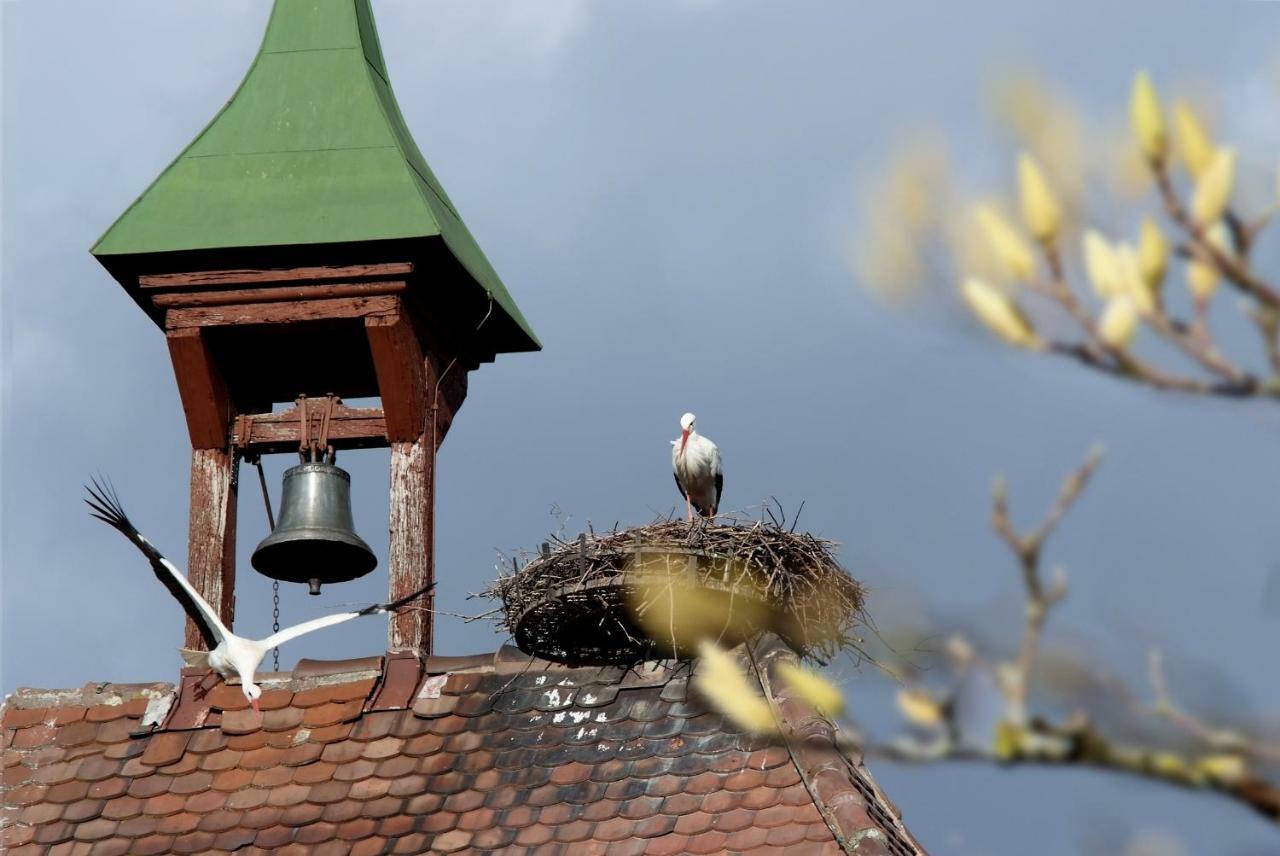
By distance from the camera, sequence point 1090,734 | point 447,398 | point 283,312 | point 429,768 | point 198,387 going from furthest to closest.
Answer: point 447,398
point 198,387
point 283,312
point 429,768
point 1090,734

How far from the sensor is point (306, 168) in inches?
432

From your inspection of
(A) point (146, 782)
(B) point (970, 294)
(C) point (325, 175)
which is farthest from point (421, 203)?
(B) point (970, 294)

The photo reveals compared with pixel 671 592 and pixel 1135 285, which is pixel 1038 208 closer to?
pixel 1135 285

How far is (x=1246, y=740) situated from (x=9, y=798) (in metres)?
8.15

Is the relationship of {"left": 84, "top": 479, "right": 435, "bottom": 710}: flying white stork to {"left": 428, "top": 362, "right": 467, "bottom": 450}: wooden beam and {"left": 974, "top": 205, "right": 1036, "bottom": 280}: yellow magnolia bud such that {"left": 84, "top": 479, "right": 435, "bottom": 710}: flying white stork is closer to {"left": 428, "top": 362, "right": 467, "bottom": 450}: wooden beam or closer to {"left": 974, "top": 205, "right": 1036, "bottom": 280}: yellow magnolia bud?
{"left": 428, "top": 362, "right": 467, "bottom": 450}: wooden beam

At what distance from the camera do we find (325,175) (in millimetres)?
10914

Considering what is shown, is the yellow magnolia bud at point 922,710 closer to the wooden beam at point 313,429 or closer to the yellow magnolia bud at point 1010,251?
the yellow magnolia bud at point 1010,251

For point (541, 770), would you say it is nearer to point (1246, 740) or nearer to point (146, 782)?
point (146, 782)

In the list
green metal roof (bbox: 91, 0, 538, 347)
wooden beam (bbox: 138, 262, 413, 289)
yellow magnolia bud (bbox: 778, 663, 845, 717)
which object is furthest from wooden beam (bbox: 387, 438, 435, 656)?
yellow magnolia bud (bbox: 778, 663, 845, 717)

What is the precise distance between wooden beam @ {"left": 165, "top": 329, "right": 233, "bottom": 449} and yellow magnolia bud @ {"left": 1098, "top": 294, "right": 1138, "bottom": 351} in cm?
900

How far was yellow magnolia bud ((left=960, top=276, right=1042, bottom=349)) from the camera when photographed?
207cm

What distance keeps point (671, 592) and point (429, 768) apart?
1250 mm

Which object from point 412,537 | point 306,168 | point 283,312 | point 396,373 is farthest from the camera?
point 306,168

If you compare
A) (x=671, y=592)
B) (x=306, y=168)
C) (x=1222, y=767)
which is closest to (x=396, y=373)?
(x=306, y=168)
